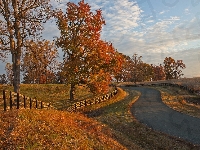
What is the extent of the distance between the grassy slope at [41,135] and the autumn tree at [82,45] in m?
18.1

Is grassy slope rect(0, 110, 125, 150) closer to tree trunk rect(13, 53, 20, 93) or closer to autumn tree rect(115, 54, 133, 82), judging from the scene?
tree trunk rect(13, 53, 20, 93)

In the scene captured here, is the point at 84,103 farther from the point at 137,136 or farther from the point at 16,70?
the point at 137,136

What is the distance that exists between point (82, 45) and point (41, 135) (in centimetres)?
2259

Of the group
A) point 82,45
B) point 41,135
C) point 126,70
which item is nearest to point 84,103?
point 82,45

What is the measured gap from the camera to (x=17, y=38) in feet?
79.0

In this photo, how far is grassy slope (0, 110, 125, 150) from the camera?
11.4 metres

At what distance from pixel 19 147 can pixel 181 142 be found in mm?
12484

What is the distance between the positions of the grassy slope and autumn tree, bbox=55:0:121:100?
18077mm

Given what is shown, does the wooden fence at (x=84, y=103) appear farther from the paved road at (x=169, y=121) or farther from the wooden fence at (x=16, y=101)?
the paved road at (x=169, y=121)

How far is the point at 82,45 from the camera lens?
33875mm

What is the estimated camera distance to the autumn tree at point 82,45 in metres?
33.6

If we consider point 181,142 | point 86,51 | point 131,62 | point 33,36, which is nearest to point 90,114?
point 86,51

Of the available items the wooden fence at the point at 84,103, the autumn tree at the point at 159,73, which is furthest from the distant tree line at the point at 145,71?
the wooden fence at the point at 84,103

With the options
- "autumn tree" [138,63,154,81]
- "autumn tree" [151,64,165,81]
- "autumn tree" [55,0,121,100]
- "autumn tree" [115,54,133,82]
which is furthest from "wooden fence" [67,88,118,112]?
"autumn tree" [151,64,165,81]
